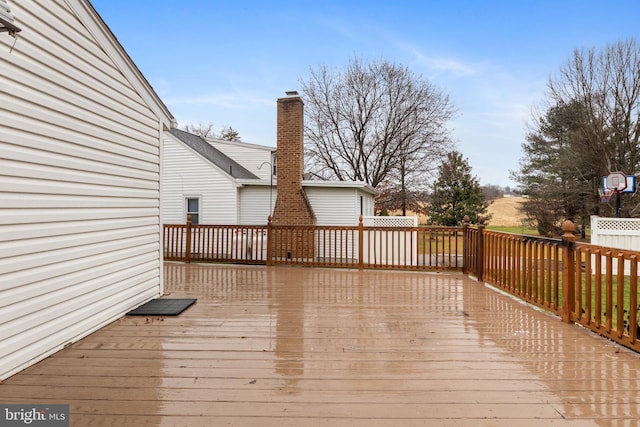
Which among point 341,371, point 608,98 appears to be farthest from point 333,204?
point 608,98

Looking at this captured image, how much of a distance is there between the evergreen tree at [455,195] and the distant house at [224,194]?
10816 mm

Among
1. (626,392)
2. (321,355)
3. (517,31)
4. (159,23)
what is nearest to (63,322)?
(321,355)

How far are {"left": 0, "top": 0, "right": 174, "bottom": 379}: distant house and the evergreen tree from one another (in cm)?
1883

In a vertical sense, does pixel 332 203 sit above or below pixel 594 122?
below

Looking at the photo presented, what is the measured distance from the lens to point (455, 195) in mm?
21078

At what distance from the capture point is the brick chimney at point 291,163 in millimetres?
9852

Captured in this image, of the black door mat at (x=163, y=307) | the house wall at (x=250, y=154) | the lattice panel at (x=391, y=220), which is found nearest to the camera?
the black door mat at (x=163, y=307)

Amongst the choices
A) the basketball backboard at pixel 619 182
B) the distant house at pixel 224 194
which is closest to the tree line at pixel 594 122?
the basketball backboard at pixel 619 182

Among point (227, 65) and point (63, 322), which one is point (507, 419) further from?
point (227, 65)

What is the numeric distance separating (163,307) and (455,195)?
64.5 feet

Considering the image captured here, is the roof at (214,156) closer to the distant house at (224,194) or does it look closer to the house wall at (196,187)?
the distant house at (224,194)

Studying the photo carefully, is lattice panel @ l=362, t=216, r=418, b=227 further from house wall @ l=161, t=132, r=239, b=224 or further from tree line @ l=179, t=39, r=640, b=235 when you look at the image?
tree line @ l=179, t=39, r=640, b=235

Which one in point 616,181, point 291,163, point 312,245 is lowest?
point 312,245

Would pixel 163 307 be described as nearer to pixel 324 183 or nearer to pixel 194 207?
pixel 324 183
